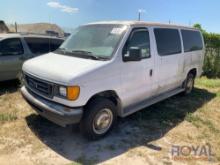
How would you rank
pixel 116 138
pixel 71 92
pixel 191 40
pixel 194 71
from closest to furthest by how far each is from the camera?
pixel 71 92
pixel 116 138
pixel 191 40
pixel 194 71

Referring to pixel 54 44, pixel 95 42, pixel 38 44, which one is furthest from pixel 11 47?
pixel 95 42

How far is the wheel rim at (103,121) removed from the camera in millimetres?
4109

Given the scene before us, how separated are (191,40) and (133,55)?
11.0ft

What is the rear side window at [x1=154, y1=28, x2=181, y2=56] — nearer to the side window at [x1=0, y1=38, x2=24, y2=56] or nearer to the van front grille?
the van front grille

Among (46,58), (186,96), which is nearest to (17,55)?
(46,58)

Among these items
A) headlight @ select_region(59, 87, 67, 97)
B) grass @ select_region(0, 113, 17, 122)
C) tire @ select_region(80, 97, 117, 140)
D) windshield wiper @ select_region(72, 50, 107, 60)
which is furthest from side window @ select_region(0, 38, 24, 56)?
tire @ select_region(80, 97, 117, 140)

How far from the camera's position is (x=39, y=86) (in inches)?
161

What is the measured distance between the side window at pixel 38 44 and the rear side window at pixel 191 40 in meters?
4.30

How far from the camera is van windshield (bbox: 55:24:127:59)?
4250 mm

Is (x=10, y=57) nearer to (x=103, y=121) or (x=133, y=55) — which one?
(x=103, y=121)

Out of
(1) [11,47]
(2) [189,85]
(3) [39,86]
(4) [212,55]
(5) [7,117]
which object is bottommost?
(5) [7,117]

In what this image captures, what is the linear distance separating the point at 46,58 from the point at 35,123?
4.45ft

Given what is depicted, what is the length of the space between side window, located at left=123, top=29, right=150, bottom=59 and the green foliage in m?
6.72

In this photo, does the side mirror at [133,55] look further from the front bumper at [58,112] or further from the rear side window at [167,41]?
the front bumper at [58,112]
